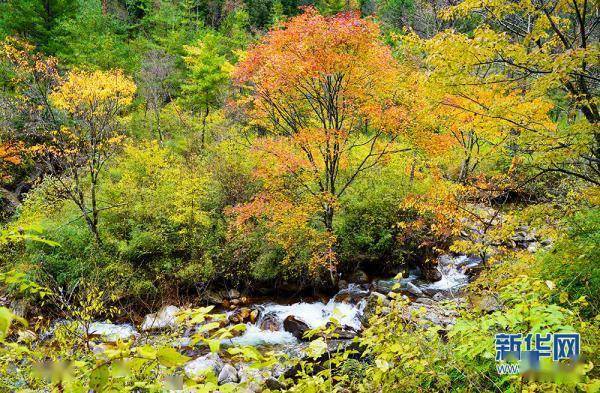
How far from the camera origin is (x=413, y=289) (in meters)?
11.0

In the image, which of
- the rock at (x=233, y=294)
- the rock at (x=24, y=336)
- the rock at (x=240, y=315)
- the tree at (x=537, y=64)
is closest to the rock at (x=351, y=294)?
the rock at (x=240, y=315)

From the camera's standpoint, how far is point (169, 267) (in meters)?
11.5

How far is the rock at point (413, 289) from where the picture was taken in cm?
1082

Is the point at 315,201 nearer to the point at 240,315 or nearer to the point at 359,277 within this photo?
the point at 359,277

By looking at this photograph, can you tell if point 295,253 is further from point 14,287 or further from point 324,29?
point 14,287

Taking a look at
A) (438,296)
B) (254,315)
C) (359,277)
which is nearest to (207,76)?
(359,277)

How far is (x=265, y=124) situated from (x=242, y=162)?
276 centimetres

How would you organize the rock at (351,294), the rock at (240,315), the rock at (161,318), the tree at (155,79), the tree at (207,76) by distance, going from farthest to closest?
the tree at (155,79) → the tree at (207,76) → the rock at (351,294) → the rock at (240,315) → the rock at (161,318)

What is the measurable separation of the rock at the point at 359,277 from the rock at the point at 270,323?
10.1 ft

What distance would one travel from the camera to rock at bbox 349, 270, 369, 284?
1179 cm

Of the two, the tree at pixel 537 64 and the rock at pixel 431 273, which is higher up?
the tree at pixel 537 64

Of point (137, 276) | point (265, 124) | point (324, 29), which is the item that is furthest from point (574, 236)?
point (137, 276)

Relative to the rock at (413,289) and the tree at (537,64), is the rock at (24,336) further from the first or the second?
the rock at (413,289)

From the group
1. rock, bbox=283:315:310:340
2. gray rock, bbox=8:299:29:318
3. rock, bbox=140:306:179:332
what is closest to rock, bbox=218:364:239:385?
rock, bbox=283:315:310:340
